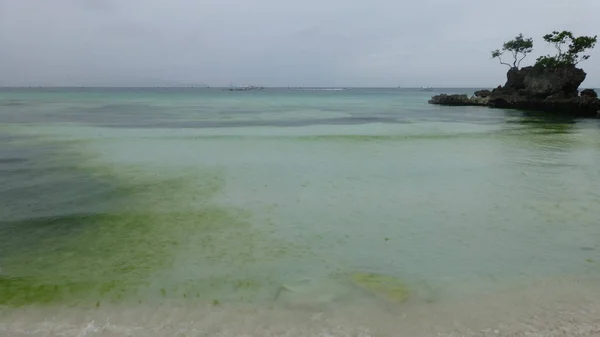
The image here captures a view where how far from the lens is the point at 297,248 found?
791 cm

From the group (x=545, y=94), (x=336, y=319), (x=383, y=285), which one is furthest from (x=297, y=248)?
(x=545, y=94)

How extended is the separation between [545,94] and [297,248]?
62171 millimetres

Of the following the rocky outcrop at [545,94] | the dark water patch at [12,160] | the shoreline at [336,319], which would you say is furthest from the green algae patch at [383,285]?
the rocky outcrop at [545,94]

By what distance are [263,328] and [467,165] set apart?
13.2 meters

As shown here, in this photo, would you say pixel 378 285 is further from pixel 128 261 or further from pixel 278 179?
pixel 278 179

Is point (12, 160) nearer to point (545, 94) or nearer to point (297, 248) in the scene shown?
point (297, 248)

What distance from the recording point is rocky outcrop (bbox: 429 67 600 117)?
5162 centimetres

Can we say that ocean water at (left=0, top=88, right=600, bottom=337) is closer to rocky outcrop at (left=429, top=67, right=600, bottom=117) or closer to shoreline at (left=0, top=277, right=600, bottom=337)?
shoreline at (left=0, top=277, right=600, bottom=337)

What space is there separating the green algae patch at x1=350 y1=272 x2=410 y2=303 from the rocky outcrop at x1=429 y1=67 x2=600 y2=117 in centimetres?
4998

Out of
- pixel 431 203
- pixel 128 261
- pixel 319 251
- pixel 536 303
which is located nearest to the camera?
pixel 536 303

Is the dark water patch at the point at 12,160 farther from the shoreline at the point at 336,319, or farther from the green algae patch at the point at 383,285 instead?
the green algae patch at the point at 383,285

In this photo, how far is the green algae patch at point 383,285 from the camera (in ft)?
19.9

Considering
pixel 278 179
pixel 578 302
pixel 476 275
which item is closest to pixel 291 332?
pixel 476 275

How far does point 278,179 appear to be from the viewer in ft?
44.8
